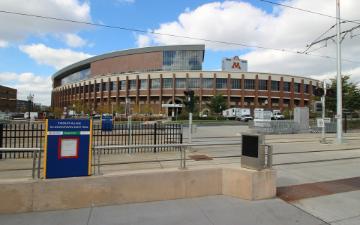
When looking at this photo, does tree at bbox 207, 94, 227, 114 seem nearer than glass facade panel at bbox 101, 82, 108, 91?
Yes

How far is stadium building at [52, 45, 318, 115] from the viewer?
277 ft

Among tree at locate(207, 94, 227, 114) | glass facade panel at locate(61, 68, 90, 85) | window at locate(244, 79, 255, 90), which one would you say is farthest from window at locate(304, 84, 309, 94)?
glass facade panel at locate(61, 68, 90, 85)

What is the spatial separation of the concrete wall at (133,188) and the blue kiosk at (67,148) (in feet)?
0.65

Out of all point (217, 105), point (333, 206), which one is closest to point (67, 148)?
point (333, 206)

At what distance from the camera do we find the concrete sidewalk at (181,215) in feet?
16.7

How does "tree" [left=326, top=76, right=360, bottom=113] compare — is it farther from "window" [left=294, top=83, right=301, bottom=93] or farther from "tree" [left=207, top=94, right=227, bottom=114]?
"window" [left=294, top=83, right=301, bottom=93]

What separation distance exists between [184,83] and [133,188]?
79.6 meters

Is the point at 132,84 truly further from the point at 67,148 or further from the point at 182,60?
the point at 67,148

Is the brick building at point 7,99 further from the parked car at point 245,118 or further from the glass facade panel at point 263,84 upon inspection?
the glass facade panel at point 263,84

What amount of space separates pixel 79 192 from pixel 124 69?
99.7m

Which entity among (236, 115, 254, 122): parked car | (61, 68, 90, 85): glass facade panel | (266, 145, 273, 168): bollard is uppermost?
(61, 68, 90, 85): glass facade panel

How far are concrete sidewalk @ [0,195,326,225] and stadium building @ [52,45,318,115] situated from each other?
71.1 m

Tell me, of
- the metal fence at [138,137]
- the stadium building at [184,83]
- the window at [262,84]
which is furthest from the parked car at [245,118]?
the metal fence at [138,137]

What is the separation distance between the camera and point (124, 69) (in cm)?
10256
